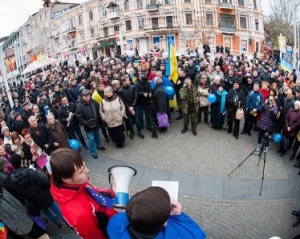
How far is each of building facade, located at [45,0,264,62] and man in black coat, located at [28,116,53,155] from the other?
33788mm

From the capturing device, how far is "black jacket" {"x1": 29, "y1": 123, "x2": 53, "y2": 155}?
610cm

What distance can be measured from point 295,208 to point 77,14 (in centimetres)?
5254

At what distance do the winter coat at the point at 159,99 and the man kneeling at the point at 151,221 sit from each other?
234 inches

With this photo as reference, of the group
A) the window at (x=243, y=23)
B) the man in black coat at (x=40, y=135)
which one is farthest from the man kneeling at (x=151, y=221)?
the window at (x=243, y=23)

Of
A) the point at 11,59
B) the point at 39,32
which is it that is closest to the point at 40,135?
the point at 11,59

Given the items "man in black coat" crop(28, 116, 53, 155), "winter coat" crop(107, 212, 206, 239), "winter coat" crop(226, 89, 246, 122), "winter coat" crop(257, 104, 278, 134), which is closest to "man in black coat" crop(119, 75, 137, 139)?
"man in black coat" crop(28, 116, 53, 155)

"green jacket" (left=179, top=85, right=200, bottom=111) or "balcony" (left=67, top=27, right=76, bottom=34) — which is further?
"balcony" (left=67, top=27, right=76, bottom=34)

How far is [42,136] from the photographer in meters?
6.14

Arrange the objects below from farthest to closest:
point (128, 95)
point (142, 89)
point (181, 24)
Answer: point (181, 24) < point (142, 89) < point (128, 95)

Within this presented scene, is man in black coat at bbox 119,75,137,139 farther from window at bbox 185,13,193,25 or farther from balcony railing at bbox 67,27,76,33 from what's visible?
balcony railing at bbox 67,27,76,33

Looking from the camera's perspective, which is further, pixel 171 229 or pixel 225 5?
pixel 225 5

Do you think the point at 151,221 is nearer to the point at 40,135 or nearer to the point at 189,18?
the point at 40,135

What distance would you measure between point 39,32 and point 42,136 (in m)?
65.7

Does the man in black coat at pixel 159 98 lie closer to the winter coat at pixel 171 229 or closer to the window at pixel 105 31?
the winter coat at pixel 171 229
